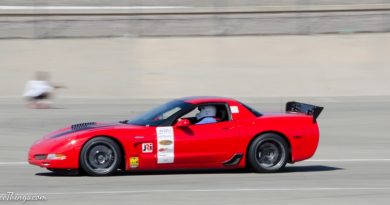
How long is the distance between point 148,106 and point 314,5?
1043cm

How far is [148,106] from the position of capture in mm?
24078

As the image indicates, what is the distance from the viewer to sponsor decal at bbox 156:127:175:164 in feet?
36.8

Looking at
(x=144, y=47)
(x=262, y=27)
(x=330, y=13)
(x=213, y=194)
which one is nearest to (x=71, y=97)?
(x=144, y=47)

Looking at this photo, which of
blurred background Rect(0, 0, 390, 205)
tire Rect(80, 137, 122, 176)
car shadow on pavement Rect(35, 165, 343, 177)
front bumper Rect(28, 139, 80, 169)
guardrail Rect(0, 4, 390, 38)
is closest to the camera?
front bumper Rect(28, 139, 80, 169)

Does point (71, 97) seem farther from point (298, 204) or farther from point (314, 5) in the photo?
point (298, 204)

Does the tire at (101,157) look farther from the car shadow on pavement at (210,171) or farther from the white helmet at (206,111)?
the white helmet at (206,111)

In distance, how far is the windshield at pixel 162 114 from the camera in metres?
11.5

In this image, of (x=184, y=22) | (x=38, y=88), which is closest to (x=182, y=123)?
(x=38, y=88)

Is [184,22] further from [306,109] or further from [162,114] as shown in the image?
[162,114]

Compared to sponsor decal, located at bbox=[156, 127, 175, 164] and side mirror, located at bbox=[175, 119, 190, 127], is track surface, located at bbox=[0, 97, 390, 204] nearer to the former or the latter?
sponsor decal, located at bbox=[156, 127, 175, 164]

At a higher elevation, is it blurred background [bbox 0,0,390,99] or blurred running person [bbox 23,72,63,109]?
blurred background [bbox 0,0,390,99]

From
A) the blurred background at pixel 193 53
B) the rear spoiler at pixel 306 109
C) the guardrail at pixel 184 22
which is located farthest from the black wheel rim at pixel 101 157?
the guardrail at pixel 184 22

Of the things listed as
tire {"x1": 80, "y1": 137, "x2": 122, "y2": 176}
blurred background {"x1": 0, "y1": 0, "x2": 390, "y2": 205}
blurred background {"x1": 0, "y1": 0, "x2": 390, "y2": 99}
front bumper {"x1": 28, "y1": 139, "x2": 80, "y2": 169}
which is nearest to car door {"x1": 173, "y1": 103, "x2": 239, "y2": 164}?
tire {"x1": 80, "y1": 137, "x2": 122, "y2": 176}

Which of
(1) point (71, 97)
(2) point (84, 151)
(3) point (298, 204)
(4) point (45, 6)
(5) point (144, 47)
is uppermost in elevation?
(4) point (45, 6)
